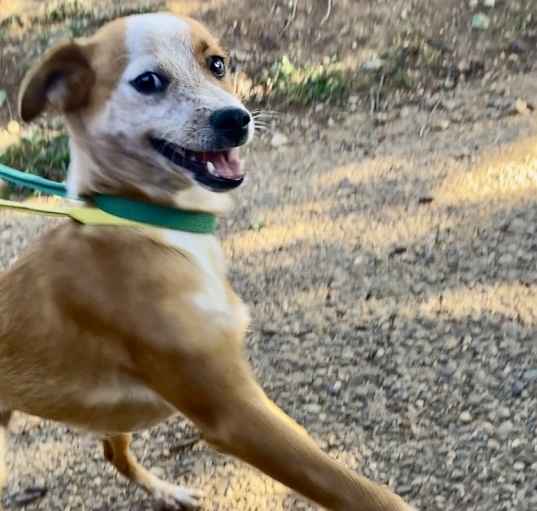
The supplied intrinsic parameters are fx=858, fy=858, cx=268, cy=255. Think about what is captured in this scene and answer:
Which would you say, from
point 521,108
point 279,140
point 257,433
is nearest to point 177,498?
point 257,433

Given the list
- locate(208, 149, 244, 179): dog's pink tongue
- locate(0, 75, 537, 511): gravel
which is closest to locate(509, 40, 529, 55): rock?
locate(0, 75, 537, 511): gravel

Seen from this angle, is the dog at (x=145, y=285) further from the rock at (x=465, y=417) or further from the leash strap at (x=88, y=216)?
the rock at (x=465, y=417)

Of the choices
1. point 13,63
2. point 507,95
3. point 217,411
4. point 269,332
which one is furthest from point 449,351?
point 13,63

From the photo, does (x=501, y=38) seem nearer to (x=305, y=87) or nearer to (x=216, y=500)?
(x=305, y=87)

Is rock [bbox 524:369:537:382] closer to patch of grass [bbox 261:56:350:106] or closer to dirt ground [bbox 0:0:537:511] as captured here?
dirt ground [bbox 0:0:537:511]

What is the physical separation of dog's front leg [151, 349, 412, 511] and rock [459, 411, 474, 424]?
3.81 feet

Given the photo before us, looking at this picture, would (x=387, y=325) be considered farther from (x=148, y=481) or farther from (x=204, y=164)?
(x=204, y=164)

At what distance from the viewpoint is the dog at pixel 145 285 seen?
2453mm

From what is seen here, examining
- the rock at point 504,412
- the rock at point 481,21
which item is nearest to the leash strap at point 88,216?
the rock at point 504,412

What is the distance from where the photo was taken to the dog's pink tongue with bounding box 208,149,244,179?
2762 millimetres

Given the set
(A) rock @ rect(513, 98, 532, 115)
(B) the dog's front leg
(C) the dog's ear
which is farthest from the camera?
(A) rock @ rect(513, 98, 532, 115)

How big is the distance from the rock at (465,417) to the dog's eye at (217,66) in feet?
5.69

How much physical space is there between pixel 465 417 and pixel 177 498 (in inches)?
48.3

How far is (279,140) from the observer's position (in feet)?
20.7
